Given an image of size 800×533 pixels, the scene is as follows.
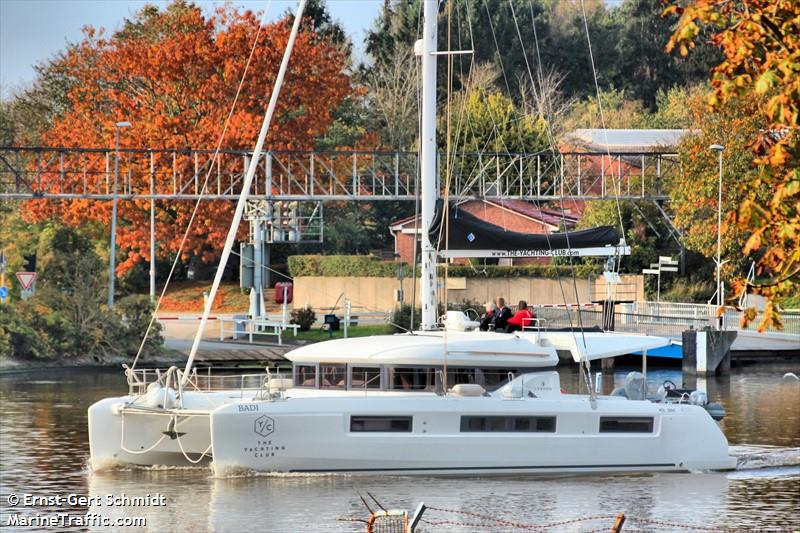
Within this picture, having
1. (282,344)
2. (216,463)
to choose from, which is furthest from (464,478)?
(282,344)

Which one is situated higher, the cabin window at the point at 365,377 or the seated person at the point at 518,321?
the seated person at the point at 518,321

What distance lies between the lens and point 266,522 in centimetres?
2352

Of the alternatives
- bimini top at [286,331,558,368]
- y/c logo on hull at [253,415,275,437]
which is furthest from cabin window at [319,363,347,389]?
y/c logo on hull at [253,415,275,437]

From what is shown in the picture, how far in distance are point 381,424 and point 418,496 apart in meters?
1.84

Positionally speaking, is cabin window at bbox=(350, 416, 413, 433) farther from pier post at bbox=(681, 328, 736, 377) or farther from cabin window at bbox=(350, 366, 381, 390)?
pier post at bbox=(681, 328, 736, 377)

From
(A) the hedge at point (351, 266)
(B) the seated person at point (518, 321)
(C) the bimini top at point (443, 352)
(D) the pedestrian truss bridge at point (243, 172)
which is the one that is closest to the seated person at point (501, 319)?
(B) the seated person at point (518, 321)

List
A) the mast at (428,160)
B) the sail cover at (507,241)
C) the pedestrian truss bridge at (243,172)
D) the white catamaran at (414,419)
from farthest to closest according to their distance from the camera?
the pedestrian truss bridge at (243,172), the sail cover at (507,241), the mast at (428,160), the white catamaran at (414,419)

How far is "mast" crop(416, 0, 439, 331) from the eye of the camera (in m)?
30.2

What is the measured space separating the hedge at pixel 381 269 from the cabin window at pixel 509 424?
45.3 meters

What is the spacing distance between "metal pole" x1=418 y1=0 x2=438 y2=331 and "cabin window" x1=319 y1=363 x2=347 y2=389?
266 cm

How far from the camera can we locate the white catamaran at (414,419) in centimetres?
2652

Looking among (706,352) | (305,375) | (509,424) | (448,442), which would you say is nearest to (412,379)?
(448,442)

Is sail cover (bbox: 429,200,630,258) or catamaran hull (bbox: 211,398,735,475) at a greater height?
sail cover (bbox: 429,200,630,258)

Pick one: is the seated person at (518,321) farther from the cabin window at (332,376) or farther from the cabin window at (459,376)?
the cabin window at (332,376)
